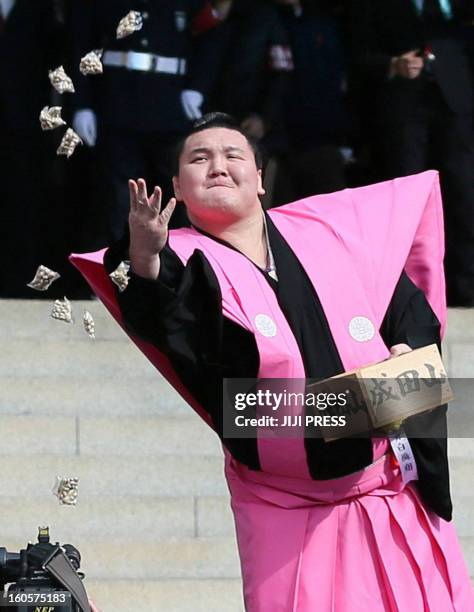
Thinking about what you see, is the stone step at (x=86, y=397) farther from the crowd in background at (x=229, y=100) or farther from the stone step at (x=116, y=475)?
the crowd in background at (x=229, y=100)

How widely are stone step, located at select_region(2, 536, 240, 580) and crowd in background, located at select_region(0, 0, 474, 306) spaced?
1743 millimetres

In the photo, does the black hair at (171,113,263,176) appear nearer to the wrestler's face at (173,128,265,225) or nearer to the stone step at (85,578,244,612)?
the wrestler's face at (173,128,265,225)

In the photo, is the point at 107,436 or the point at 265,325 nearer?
the point at 265,325

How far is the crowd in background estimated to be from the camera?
26.4 feet

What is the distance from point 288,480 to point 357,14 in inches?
169

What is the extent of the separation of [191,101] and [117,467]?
1778 mm

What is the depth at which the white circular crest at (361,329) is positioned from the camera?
4.82 m

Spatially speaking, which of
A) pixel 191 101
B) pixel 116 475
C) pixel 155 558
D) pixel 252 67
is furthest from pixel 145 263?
pixel 252 67

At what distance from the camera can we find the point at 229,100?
27.4ft

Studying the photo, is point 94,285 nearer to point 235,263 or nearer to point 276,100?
point 235,263

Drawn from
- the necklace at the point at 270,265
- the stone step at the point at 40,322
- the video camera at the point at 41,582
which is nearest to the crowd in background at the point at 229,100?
the stone step at the point at 40,322

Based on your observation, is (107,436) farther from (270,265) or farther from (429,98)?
(270,265)

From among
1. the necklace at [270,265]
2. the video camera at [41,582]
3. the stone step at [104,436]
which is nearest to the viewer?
the video camera at [41,582]

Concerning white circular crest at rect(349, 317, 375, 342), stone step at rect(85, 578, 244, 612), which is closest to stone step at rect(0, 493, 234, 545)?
stone step at rect(85, 578, 244, 612)
